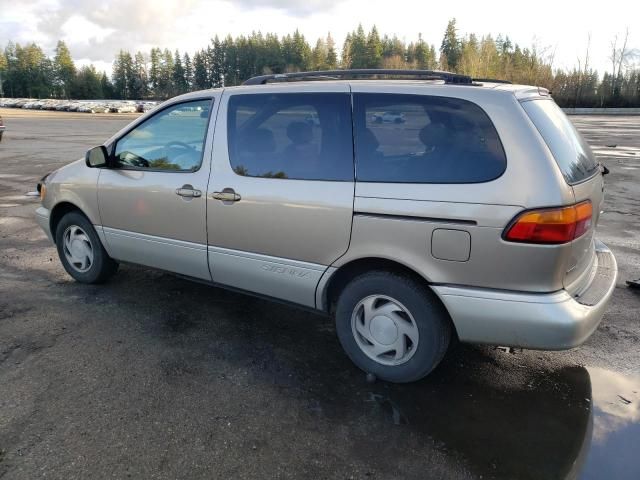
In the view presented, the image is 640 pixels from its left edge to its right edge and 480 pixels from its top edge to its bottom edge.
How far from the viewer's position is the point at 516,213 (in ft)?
8.51

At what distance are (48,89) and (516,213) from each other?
498 feet

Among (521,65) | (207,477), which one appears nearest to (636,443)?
(207,477)

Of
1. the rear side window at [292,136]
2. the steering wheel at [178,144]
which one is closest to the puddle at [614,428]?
the rear side window at [292,136]

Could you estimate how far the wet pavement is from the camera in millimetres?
2500

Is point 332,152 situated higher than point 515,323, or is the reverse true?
point 332,152

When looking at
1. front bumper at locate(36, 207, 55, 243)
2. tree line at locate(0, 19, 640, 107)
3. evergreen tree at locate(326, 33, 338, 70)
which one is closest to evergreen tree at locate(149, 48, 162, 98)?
tree line at locate(0, 19, 640, 107)

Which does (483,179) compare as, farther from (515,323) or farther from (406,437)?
(406,437)

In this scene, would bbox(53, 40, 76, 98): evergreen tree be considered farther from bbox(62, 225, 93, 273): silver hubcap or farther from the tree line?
bbox(62, 225, 93, 273): silver hubcap

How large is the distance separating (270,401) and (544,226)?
1.87m

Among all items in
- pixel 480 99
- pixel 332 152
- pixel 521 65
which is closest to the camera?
pixel 480 99

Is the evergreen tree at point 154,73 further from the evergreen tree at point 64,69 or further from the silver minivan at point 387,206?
the silver minivan at point 387,206

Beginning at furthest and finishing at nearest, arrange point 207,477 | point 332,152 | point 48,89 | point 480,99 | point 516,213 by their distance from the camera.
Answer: point 48,89 → point 332,152 → point 480,99 → point 516,213 → point 207,477

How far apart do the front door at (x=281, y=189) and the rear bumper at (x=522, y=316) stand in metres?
0.82

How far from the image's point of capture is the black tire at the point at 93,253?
4.66 metres
